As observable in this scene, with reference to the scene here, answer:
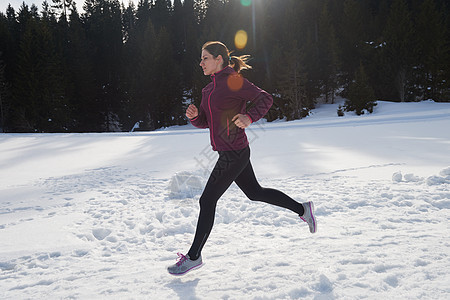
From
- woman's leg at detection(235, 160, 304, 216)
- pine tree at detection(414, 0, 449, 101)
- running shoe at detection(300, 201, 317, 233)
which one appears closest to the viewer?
woman's leg at detection(235, 160, 304, 216)

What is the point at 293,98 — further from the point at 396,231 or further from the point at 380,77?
the point at 396,231

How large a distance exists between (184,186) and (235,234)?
5.34 feet

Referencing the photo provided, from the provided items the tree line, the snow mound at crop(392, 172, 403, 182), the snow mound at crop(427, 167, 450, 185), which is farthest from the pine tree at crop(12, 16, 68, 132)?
the snow mound at crop(427, 167, 450, 185)

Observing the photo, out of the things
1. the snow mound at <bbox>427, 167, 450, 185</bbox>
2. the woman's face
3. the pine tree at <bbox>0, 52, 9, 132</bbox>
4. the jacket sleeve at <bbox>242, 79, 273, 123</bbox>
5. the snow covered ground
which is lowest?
the snow covered ground

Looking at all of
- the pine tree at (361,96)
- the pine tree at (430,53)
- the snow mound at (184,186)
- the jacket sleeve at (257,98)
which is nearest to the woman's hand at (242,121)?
the jacket sleeve at (257,98)

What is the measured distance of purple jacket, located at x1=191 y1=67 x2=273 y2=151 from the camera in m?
2.47

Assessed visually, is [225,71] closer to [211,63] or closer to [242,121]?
[211,63]

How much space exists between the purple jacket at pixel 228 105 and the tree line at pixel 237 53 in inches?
986

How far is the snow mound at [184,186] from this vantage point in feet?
15.0

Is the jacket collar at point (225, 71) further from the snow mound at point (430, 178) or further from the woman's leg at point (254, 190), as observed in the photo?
the snow mound at point (430, 178)

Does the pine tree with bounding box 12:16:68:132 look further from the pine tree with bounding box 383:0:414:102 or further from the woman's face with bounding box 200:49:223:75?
the woman's face with bounding box 200:49:223:75

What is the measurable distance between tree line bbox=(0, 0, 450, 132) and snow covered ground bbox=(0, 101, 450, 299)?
22.6 meters

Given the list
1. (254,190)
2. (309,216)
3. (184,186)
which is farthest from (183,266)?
(184,186)

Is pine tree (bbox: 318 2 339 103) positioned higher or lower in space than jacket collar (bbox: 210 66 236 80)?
higher
